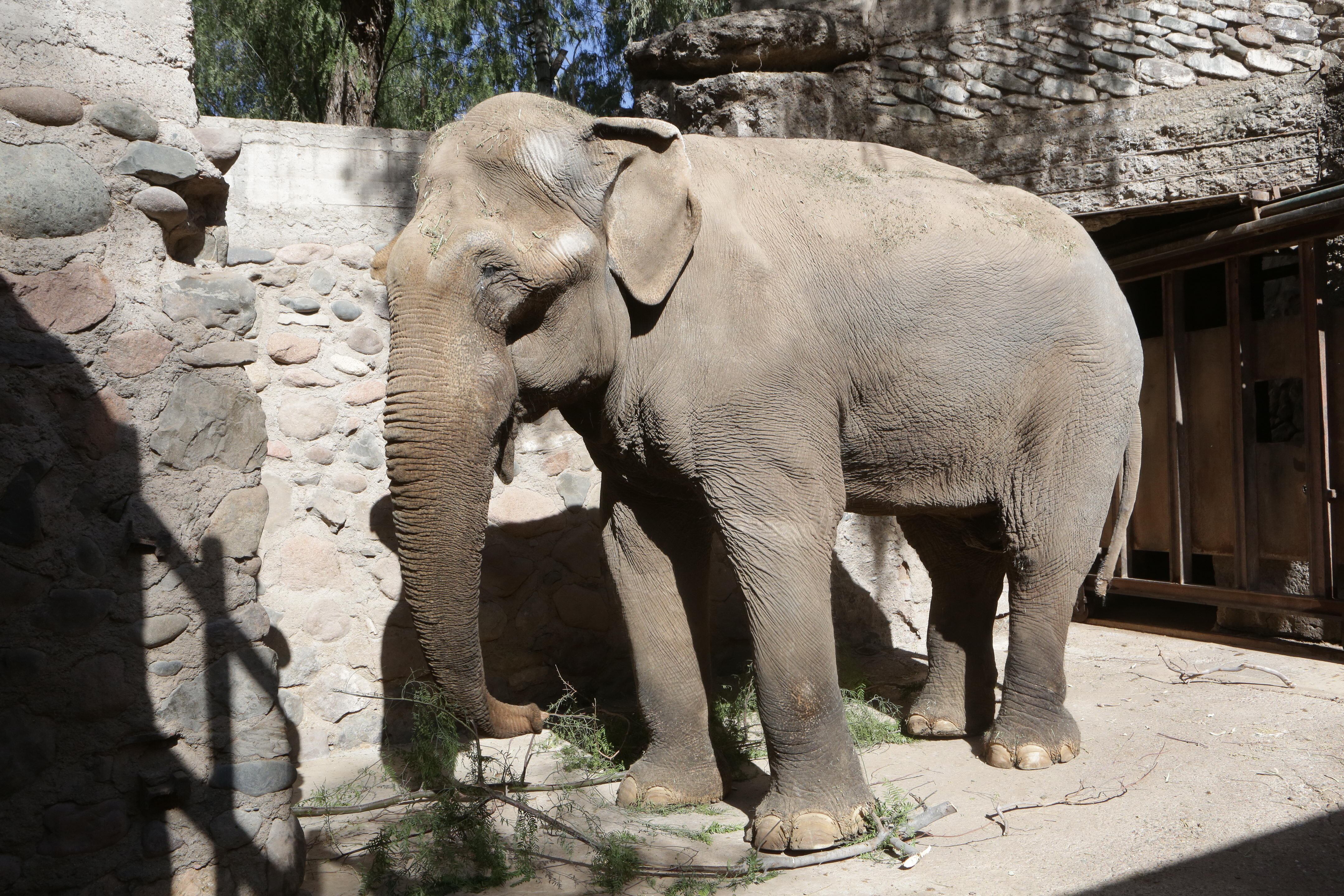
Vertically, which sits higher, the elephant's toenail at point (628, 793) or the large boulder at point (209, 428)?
the large boulder at point (209, 428)

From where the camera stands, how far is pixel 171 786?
2.72 metres

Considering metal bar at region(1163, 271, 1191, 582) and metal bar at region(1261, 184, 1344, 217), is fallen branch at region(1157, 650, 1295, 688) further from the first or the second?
metal bar at region(1261, 184, 1344, 217)

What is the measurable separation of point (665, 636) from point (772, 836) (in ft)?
3.01

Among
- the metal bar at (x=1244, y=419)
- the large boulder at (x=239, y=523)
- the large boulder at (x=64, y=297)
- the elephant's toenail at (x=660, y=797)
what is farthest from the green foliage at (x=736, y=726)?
the metal bar at (x=1244, y=419)

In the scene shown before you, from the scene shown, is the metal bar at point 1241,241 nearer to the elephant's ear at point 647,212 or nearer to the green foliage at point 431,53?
the elephant's ear at point 647,212

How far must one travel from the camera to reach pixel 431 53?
1834 cm

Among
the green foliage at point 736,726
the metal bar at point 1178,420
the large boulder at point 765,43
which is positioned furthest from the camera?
the metal bar at point 1178,420

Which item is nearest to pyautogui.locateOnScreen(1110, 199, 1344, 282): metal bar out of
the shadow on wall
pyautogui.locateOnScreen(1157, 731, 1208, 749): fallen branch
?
pyautogui.locateOnScreen(1157, 731, 1208, 749): fallen branch

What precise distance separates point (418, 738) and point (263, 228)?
7.86 ft

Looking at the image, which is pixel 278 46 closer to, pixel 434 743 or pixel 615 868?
pixel 434 743

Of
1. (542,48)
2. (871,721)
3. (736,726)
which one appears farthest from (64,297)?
(542,48)

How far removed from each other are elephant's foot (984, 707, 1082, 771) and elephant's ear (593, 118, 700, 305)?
232 cm

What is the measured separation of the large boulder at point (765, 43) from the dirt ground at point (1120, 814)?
13.6 feet

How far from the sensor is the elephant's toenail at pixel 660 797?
12.4 ft
